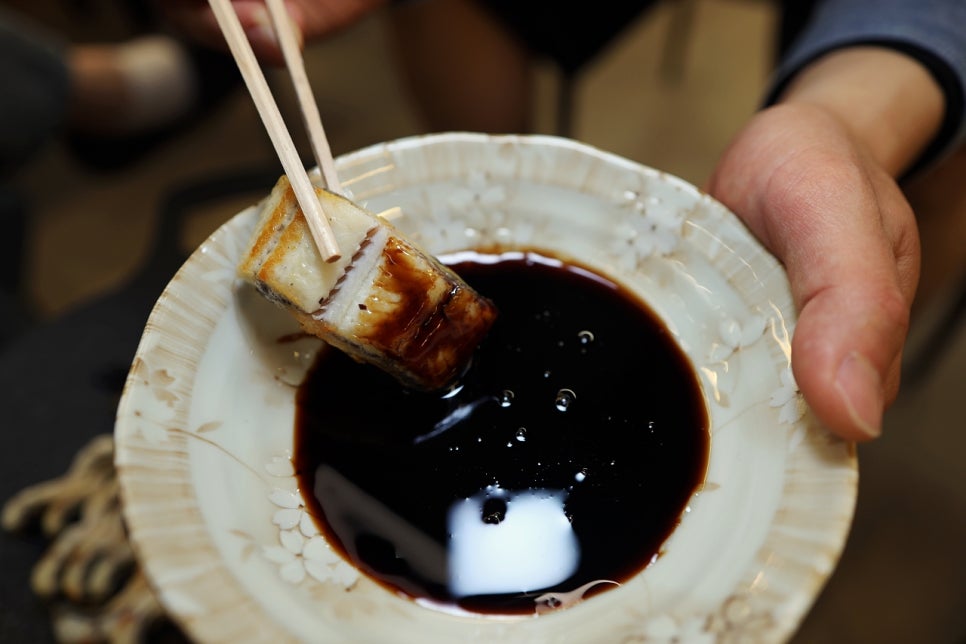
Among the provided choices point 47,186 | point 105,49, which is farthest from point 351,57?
point 47,186

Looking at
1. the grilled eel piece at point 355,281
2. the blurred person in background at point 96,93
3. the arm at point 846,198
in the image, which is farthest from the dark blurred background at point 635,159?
the grilled eel piece at point 355,281

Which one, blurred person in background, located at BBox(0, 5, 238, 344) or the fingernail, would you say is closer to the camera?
the fingernail

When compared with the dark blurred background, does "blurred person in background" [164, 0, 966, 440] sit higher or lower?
higher

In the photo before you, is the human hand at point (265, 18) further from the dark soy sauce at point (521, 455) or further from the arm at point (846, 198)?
the arm at point (846, 198)

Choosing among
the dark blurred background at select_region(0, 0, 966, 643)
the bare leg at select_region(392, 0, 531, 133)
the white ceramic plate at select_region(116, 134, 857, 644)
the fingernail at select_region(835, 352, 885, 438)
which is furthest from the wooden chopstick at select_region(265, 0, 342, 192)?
the bare leg at select_region(392, 0, 531, 133)

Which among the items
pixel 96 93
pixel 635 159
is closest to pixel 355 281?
pixel 635 159

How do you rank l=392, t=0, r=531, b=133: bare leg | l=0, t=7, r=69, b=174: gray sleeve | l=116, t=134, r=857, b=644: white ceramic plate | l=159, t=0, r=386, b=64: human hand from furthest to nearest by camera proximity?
l=0, t=7, r=69, b=174: gray sleeve, l=392, t=0, r=531, b=133: bare leg, l=159, t=0, r=386, b=64: human hand, l=116, t=134, r=857, b=644: white ceramic plate

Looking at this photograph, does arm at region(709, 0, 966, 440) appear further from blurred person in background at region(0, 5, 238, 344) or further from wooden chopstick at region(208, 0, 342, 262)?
blurred person in background at region(0, 5, 238, 344)

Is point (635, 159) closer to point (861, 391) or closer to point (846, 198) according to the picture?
point (846, 198)
